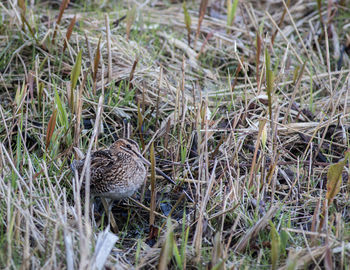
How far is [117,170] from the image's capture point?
396 centimetres

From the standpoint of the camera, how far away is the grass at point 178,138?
10.4ft

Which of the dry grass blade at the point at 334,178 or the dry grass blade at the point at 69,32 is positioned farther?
the dry grass blade at the point at 69,32

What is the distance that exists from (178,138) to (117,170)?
0.66m

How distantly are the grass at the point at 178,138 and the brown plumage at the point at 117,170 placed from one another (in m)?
0.15

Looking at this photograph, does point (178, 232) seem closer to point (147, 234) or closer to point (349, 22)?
point (147, 234)

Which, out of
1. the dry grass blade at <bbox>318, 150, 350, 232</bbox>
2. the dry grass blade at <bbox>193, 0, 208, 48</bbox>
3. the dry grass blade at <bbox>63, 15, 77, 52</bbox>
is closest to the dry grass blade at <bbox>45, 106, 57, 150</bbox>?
the dry grass blade at <bbox>63, 15, 77, 52</bbox>

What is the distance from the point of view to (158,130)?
436 cm

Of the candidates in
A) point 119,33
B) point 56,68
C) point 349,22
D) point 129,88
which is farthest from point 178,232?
point 349,22

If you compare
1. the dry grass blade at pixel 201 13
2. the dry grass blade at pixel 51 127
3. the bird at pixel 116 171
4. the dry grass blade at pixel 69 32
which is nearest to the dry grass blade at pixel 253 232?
the bird at pixel 116 171

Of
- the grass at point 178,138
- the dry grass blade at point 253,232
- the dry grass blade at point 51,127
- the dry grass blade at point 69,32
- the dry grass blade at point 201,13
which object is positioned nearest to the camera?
the grass at point 178,138

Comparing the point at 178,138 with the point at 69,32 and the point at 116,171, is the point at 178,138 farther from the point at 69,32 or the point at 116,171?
the point at 69,32

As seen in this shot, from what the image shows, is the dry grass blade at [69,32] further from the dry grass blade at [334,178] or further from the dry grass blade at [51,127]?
the dry grass blade at [334,178]

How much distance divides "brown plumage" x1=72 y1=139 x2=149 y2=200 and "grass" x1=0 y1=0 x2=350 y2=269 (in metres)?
0.15

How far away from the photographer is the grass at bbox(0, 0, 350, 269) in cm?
316
